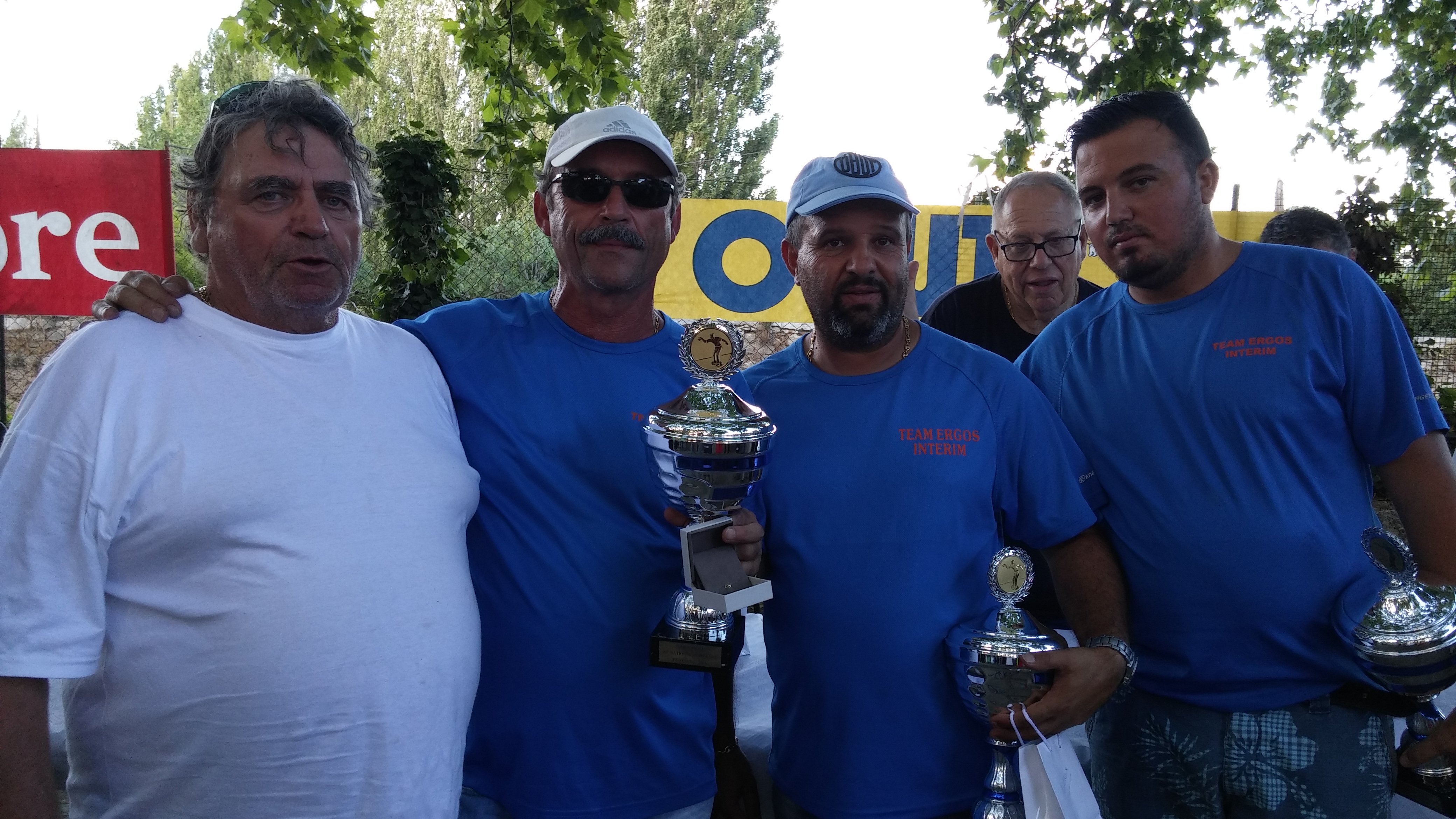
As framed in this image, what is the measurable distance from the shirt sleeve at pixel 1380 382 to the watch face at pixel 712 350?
1.51m

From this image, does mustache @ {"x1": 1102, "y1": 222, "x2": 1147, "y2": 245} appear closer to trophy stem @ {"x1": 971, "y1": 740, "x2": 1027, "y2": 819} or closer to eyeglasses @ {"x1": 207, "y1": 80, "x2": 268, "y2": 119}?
trophy stem @ {"x1": 971, "y1": 740, "x2": 1027, "y2": 819}

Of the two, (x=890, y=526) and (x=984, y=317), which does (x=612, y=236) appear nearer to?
(x=890, y=526)

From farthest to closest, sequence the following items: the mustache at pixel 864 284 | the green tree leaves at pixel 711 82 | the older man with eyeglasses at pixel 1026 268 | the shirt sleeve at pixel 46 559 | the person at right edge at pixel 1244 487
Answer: the green tree leaves at pixel 711 82
the older man with eyeglasses at pixel 1026 268
the mustache at pixel 864 284
the person at right edge at pixel 1244 487
the shirt sleeve at pixel 46 559

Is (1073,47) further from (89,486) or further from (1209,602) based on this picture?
(89,486)

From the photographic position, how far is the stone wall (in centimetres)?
1046

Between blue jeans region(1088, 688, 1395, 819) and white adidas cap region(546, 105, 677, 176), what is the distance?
188 cm

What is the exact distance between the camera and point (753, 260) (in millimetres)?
9461

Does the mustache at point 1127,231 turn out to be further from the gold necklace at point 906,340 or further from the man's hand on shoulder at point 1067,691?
the man's hand on shoulder at point 1067,691

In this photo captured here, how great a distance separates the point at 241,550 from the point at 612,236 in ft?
3.84

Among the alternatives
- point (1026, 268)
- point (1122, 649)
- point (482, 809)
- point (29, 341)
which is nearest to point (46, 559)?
point (482, 809)

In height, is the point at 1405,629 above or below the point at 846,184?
below

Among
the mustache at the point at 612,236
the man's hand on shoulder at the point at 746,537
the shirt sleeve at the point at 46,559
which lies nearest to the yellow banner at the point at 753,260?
the mustache at the point at 612,236

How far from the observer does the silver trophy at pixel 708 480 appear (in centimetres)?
207

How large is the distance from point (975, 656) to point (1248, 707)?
0.77m
